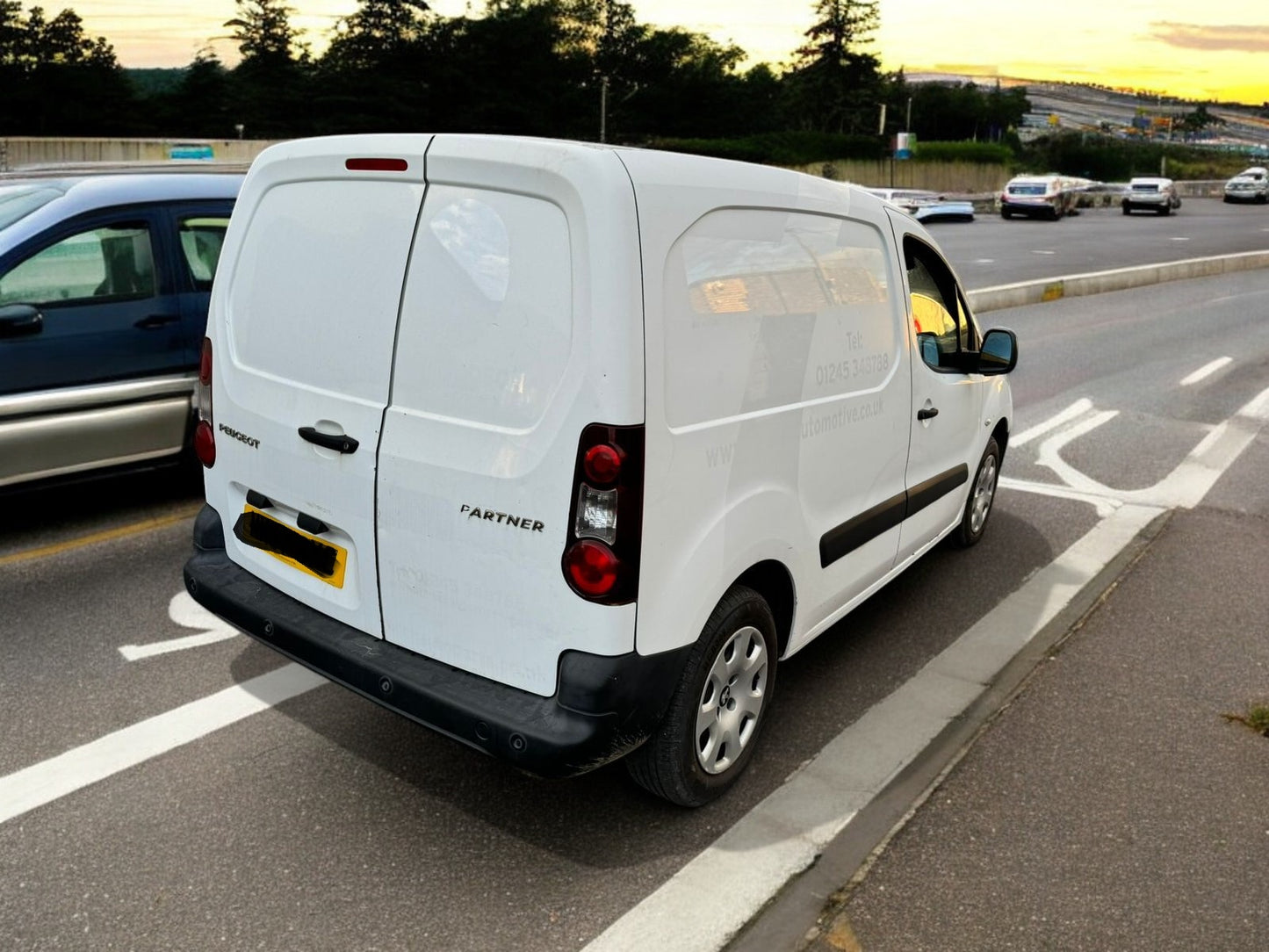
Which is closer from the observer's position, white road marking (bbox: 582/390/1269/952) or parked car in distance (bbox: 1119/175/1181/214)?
white road marking (bbox: 582/390/1269/952)

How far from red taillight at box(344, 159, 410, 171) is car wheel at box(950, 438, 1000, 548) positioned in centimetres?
358

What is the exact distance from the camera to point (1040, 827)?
352cm

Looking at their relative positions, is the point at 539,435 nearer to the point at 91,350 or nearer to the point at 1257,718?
the point at 1257,718

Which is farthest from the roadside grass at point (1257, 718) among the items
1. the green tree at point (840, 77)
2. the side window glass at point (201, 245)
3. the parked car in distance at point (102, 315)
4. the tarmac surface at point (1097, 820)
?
the green tree at point (840, 77)

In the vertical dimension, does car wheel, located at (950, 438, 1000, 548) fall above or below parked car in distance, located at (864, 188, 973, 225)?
below

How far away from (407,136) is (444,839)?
200 cm

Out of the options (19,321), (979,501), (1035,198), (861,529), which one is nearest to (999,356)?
(979,501)

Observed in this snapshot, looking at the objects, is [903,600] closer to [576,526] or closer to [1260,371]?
[576,526]

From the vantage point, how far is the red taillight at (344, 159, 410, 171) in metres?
3.24

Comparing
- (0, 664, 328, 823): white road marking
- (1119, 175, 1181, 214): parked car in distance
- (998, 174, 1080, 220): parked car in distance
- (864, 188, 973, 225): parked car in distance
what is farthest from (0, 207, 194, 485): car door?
(1119, 175, 1181, 214): parked car in distance

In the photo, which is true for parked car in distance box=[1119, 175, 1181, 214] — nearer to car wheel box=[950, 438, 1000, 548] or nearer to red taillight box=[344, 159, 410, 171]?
car wheel box=[950, 438, 1000, 548]

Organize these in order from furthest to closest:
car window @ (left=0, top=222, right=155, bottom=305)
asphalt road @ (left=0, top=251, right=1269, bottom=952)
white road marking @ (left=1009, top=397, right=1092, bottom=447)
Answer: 1. white road marking @ (left=1009, top=397, right=1092, bottom=447)
2. car window @ (left=0, top=222, right=155, bottom=305)
3. asphalt road @ (left=0, top=251, right=1269, bottom=952)

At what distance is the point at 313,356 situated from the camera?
3.47m

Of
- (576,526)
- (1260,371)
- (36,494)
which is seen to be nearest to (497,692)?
(576,526)
